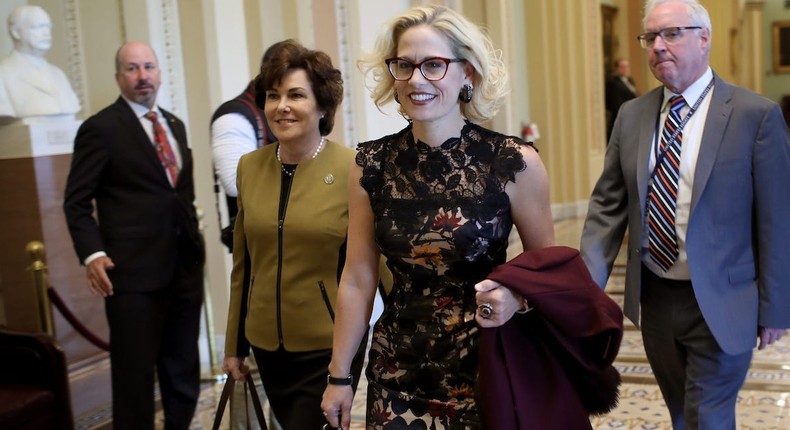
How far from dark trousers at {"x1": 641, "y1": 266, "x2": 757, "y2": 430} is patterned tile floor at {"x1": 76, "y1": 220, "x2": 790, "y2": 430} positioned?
1.71m

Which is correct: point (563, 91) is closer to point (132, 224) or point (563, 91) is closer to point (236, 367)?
point (132, 224)

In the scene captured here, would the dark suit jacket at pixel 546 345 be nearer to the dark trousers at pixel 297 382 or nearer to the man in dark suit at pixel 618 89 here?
the dark trousers at pixel 297 382

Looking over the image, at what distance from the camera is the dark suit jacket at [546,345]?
212 centimetres

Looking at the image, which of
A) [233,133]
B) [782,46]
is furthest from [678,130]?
[782,46]

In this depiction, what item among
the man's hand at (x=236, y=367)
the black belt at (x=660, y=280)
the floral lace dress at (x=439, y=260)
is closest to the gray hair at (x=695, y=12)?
the black belt at (x=660, y=280)

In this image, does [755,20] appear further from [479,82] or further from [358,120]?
[479,82]

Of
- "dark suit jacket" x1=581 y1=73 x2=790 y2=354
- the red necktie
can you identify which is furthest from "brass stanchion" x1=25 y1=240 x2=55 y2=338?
"dark suit jacket" x1=581 y1=73 x2=790 y2=354

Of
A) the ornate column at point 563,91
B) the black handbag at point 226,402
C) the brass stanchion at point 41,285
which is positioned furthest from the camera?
the ornate column at point 563,91

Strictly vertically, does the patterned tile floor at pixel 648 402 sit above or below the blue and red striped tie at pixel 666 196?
below

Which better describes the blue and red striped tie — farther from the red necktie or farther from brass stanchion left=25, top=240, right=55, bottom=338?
brass stanchion left=25, top=240, right=55, bottom=338

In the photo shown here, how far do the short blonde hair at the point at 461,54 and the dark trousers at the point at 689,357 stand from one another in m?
1.17

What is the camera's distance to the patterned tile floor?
16.4 ft

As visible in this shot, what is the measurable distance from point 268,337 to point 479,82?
1.26 metres

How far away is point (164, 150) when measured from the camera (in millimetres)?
4660
